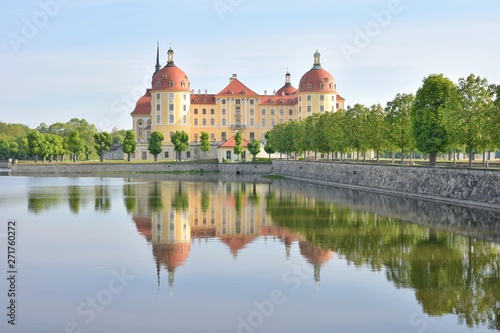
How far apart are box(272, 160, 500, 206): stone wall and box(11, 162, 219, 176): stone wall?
2819cm

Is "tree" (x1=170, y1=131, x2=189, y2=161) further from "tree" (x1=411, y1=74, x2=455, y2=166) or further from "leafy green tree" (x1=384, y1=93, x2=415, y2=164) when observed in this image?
"tree" (x1=411, y1=74, x2=455, y2=166)

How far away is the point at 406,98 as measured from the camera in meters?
49.4

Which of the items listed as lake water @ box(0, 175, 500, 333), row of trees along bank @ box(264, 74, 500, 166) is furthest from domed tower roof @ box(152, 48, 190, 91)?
lake water @ box(0, 175, 500, 333)

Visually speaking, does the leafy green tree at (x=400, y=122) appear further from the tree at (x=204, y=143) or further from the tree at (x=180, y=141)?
the tree at (x=204, y=143)

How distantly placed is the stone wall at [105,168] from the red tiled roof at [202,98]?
21.8 m

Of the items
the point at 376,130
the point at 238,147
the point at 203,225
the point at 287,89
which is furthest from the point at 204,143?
the point at 203,225

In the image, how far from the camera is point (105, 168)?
87688 millimetres

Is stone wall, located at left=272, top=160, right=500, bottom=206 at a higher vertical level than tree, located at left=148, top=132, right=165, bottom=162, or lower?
lower

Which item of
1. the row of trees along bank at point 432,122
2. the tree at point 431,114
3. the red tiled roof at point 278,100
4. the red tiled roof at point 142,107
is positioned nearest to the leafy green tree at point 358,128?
the row of trees along bank at point 432,122

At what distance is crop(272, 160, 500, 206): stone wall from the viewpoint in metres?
32.3

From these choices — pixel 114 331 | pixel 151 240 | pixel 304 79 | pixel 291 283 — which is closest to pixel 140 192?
pixel 151 240

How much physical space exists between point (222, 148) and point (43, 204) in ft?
170

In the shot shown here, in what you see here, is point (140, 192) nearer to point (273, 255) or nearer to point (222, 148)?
point (273, 255)
